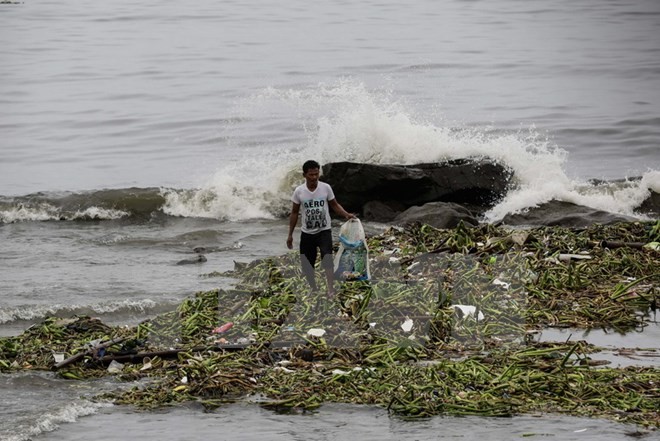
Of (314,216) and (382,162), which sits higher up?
(314,216)

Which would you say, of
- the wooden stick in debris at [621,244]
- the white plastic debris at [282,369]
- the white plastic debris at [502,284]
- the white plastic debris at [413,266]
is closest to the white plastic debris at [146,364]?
the white plastic debris at [282,369]

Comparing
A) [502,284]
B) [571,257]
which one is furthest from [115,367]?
[571,257]

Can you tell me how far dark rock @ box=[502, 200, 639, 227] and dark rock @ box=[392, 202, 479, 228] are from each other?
1492 mm

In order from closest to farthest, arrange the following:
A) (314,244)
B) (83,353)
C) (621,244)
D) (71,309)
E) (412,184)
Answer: (83,353) < (314,244) < (71,309) < (621,244) < (412,184)

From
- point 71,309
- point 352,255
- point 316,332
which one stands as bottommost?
point 71,309

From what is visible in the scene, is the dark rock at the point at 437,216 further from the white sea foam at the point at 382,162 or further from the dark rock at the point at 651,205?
the dark rock at the point at 651,205

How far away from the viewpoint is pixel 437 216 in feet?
59.4

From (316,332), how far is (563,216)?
342 inches

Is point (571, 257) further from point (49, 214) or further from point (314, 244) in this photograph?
point (49, 214)

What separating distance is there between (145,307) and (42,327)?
184 cm

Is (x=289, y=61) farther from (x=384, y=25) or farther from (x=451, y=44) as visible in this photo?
(x=384, y=25)

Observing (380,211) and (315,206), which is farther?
(380,211)

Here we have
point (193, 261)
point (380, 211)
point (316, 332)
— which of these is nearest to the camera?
point (316, 332)

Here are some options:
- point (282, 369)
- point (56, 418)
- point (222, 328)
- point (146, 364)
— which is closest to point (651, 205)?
point (222, 328)
